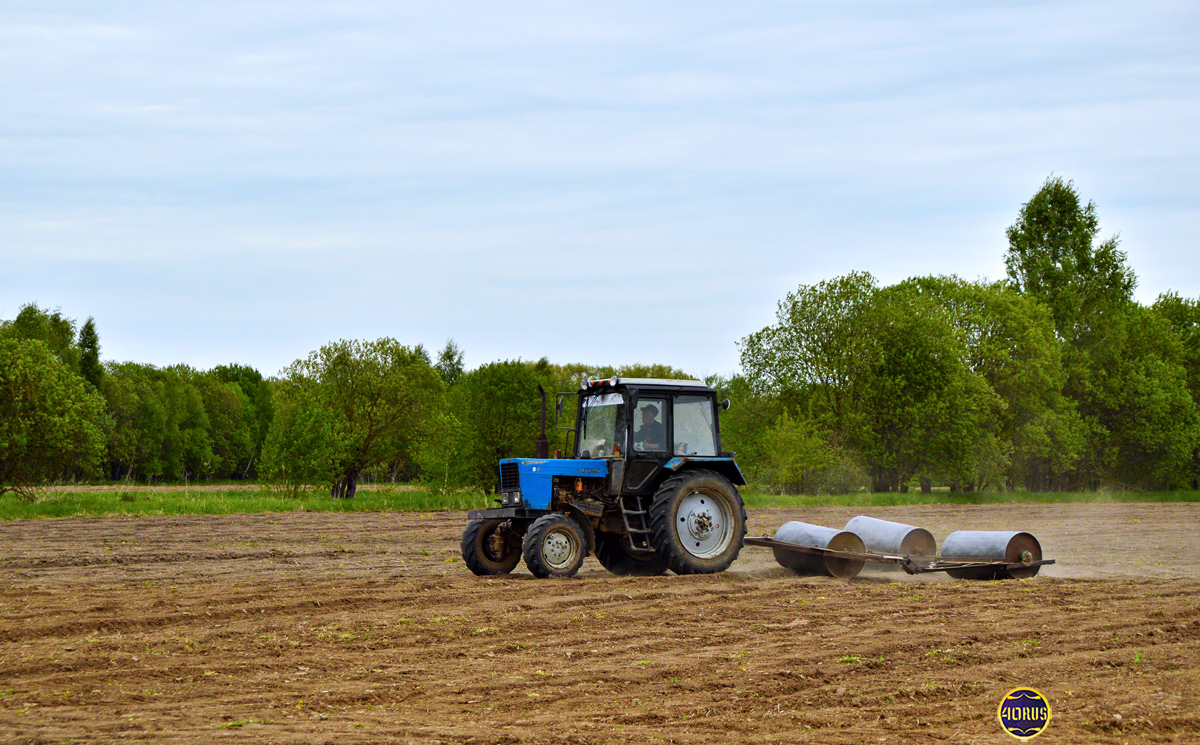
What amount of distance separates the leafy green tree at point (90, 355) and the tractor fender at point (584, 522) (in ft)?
190

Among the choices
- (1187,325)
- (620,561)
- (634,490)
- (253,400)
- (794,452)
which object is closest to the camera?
(634,490)

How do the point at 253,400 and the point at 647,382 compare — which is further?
the point at 253,400

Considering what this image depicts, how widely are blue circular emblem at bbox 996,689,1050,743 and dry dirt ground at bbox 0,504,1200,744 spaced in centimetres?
9

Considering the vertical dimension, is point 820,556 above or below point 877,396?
below

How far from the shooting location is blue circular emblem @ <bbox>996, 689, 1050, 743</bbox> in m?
Answer: 6.35

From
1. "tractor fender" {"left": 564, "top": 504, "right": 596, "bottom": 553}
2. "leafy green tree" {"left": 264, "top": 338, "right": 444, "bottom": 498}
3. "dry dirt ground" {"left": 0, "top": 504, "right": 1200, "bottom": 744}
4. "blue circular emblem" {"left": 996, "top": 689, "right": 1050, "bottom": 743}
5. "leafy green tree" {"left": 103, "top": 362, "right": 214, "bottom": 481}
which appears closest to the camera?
"blue circular emblem" {"left": 996, "top": 689, "right": 1050, "bottom": 743}

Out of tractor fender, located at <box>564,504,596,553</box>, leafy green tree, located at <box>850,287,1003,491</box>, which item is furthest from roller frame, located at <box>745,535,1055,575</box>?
leafy green tree, located at <box>850,287,1003,491</box>

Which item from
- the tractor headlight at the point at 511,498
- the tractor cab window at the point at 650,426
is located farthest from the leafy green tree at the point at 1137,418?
the tractor headlight at the point at 511,498

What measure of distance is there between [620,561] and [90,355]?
58714mm

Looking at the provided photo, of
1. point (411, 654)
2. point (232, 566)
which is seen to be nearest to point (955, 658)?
point (411, 654)

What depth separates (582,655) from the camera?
8.80m

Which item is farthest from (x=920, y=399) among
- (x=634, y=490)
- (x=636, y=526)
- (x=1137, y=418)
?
(x=634, y=490)

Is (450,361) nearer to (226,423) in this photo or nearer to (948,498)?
(226,423)

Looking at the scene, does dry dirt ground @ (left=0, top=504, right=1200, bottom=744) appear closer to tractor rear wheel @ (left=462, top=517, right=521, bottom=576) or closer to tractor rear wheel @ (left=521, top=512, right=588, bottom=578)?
tractor rear wheel @ (left=521, top=512, right=588, bottom=578)
